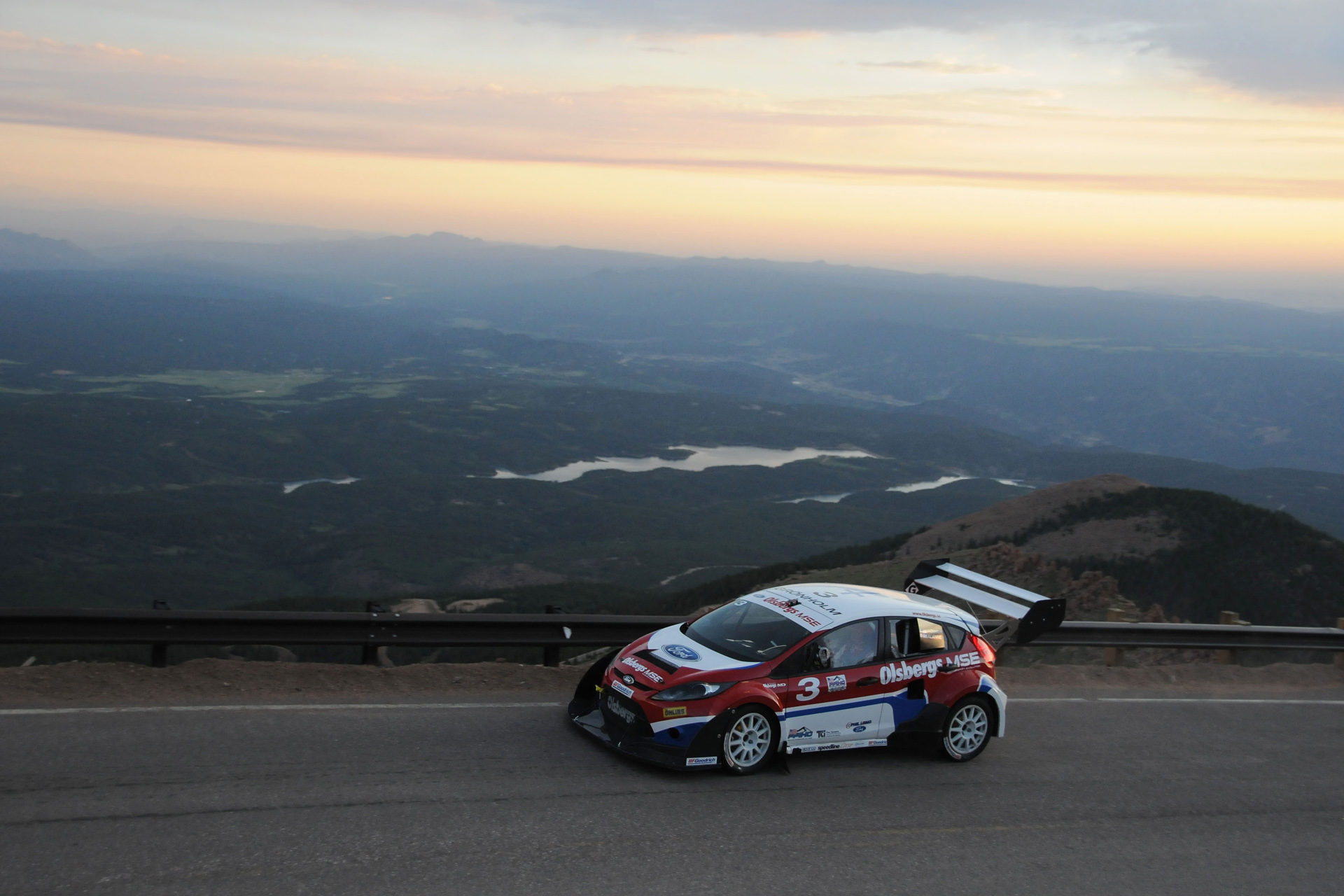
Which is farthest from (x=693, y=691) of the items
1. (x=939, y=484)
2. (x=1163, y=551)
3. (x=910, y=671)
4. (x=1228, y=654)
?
(x=939, y=484)

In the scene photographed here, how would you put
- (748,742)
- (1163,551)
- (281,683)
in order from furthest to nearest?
(1163,551), (281,683), (748,742)

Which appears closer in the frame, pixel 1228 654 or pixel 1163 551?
pixel 1228 654

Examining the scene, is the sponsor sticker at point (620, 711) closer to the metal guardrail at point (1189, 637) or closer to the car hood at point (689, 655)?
the car hood at point (689, 655)

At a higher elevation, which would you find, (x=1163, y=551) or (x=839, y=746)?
(x=1163, y=551)

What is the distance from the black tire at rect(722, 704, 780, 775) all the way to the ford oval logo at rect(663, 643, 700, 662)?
0.60m

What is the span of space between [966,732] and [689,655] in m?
2.70

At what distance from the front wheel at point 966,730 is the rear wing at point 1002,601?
4.15 ft

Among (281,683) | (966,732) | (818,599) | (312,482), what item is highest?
(312,482)

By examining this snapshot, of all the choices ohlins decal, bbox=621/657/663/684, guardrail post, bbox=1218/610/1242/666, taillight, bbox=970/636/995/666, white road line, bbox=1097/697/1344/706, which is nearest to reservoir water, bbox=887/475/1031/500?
guardrail post, bbox=1218/610/1242/666

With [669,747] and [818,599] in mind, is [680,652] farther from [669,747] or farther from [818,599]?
[818,599]

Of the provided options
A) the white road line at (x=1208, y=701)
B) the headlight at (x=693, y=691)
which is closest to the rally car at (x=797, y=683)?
the headlight at (x=693, y=691)

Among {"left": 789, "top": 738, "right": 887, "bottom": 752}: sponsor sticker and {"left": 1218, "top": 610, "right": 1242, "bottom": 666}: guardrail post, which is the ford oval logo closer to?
{"left": 789, "top": 738, "right": 887, "bottom": 752}: sponsor sticker

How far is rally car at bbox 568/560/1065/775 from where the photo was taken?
8.17 m

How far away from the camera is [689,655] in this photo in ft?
28.2
